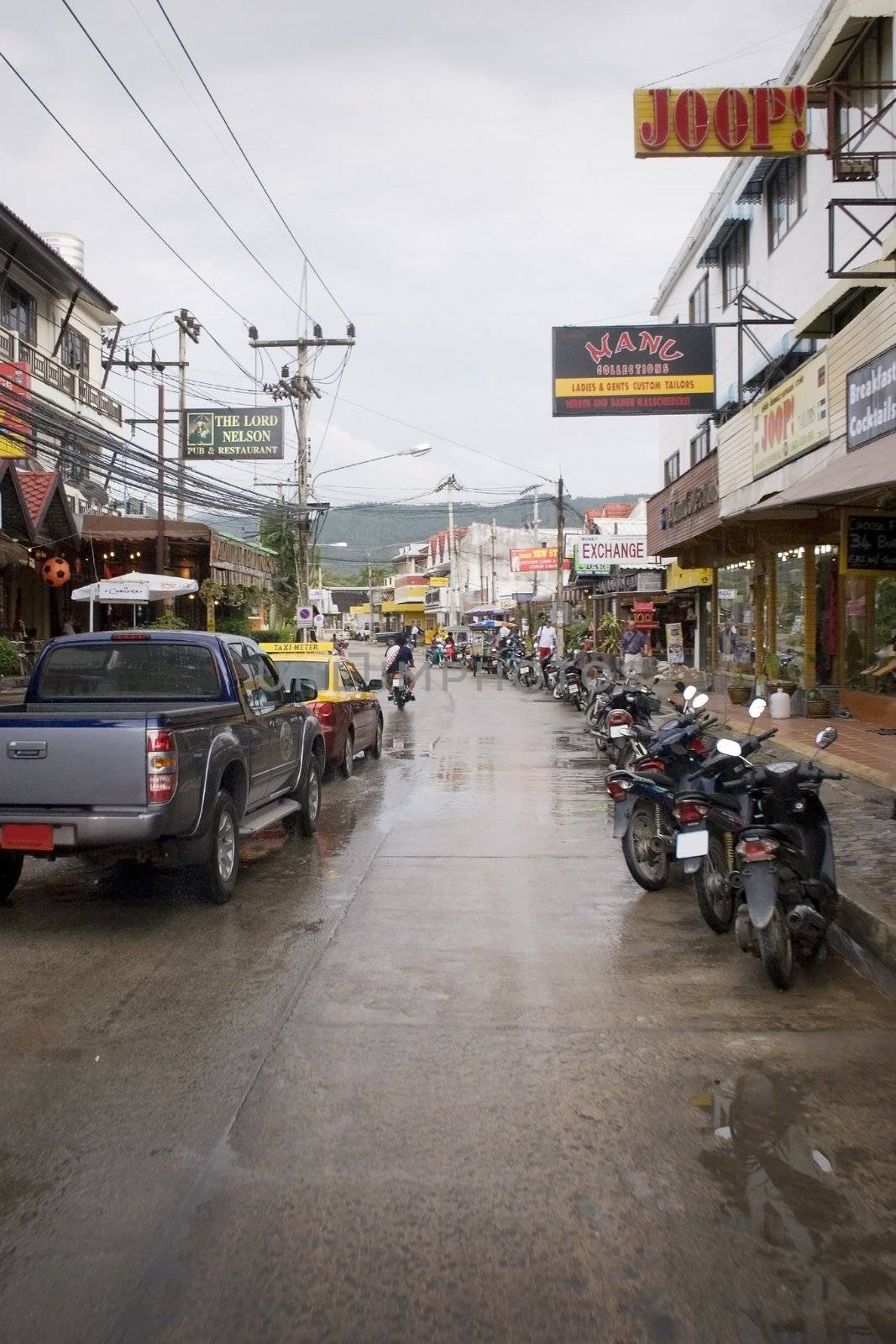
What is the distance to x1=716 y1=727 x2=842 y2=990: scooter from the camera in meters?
5.71

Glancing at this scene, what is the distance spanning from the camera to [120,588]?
24.2 meters

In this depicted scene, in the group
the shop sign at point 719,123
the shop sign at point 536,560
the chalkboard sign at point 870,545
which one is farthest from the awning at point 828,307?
the shop sign at point 536,560

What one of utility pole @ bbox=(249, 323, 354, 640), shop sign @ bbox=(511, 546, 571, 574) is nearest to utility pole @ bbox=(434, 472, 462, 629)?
shop sign @ bbox=(511, 546, 571, 574)

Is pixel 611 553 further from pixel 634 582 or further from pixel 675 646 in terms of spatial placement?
pixel 675 646

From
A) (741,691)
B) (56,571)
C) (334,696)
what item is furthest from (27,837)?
(56,571)

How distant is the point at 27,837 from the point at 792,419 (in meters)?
13.7

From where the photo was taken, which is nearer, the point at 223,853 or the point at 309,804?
the point at 223,853

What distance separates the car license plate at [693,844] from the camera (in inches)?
253

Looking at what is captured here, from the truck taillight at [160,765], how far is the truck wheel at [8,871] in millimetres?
1404

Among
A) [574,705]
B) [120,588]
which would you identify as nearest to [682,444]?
[574,705]

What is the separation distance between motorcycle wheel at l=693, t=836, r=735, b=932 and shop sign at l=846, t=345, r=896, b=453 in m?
7.57

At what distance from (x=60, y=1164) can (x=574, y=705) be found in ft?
79.2

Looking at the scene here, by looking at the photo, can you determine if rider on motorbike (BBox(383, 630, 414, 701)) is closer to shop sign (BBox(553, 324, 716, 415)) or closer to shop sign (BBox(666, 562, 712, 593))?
shop sign (BBox(553, 324, 716, 415))

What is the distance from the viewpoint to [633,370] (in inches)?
846
